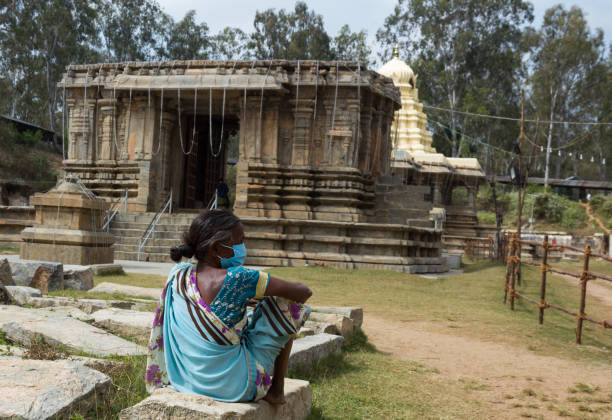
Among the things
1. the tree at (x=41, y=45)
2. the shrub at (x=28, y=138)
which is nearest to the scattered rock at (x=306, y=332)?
the shrub at (x=28, y=138)

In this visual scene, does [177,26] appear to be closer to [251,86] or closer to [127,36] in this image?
[127,36]

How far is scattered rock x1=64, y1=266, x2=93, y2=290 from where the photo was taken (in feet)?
24.7

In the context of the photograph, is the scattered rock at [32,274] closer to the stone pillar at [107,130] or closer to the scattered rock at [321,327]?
the scattered rock at [321,327]

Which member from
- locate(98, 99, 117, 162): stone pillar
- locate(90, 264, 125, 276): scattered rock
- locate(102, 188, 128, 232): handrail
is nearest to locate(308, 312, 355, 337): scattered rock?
locate(90, 264, 125, 276): scattered rock

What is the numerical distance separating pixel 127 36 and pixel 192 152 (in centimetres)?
2623

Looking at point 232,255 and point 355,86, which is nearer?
point 232,255

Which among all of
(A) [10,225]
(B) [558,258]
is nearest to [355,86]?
(A) [10,225]

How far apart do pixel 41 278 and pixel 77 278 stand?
1.60 feet

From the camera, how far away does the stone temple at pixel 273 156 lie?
45.9 ft

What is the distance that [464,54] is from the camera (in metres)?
41.2

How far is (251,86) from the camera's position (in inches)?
603

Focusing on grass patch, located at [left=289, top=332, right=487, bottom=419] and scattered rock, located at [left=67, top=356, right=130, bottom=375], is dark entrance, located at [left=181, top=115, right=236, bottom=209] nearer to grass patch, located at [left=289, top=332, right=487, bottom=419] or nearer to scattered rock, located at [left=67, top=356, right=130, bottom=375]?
grass patch, located at [left=289, top=332, right=487, bottom=419]

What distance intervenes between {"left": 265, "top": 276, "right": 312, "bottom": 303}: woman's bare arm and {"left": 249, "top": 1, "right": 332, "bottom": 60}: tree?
133 ft

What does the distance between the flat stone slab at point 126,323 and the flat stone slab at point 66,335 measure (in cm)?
35
